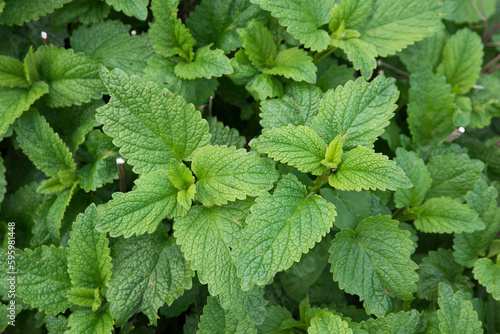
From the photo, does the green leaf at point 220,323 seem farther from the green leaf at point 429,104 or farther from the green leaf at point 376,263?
the green leaf at point 429,104

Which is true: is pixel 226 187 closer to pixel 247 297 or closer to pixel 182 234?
pixel 182 234

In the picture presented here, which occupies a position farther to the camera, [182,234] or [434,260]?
[434,260]

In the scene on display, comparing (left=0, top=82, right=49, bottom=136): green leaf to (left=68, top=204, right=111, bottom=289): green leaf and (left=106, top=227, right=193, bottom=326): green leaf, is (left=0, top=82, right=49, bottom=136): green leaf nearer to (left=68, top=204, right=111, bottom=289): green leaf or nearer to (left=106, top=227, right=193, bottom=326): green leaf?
(left=68, top=204, right=111, bottom=289): green leaf

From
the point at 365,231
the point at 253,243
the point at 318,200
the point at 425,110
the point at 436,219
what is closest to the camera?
the point at 253,243

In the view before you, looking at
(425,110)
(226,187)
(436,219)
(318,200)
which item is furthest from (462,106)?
(226,187)

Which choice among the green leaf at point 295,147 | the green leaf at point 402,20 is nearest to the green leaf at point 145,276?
the green leaf at point 295,147

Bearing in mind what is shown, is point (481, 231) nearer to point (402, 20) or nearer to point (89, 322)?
point (402, 20)

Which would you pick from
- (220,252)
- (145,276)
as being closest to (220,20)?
(220,252)
